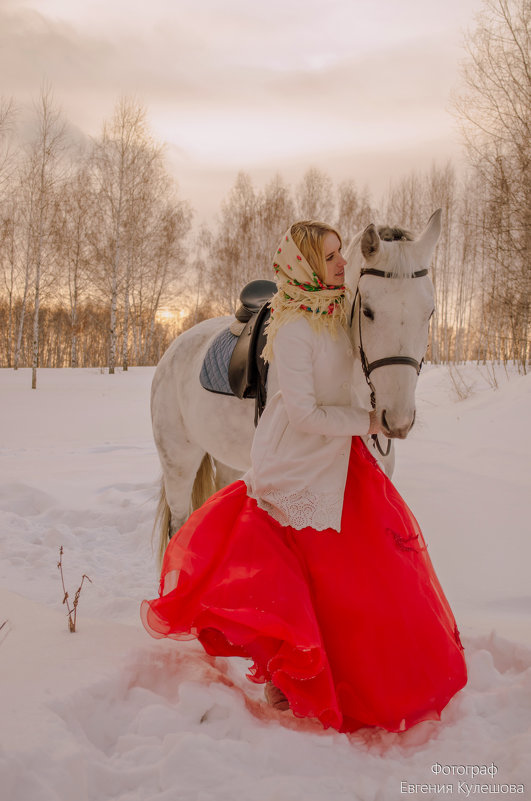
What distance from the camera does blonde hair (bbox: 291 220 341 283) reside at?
1849mm

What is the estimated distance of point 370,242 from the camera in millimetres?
1817

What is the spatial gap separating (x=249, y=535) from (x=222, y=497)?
0.78 ft

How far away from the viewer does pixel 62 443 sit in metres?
8.84

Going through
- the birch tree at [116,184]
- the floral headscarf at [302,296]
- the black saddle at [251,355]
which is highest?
the birch tree at [116,184]

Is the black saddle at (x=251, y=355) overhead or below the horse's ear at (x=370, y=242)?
below

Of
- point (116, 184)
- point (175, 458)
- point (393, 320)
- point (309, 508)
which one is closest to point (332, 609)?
point (309, 508)

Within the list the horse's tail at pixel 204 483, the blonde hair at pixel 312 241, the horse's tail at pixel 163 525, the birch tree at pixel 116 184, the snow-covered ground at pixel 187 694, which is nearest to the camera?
the snow-covered ground at pixel 187 694

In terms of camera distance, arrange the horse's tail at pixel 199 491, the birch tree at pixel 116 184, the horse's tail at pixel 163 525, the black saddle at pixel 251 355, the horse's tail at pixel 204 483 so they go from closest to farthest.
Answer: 1. the black saddle at pixel 251 355
2. the horse's tail at pixel 163 525
3. the horse's tail at pixel 199 491
4. the horse's tail at pixel 204 483
5. the birch tree at pixel 116 184

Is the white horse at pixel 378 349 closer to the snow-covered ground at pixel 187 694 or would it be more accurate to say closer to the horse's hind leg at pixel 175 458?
the horse's hind leg at pixel 175 458

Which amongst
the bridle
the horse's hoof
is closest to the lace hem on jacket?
the bridle

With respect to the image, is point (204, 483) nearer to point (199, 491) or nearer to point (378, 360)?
point (199, 491)

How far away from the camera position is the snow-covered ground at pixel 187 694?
1350mm

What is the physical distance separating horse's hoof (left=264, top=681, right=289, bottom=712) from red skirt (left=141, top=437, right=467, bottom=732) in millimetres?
61

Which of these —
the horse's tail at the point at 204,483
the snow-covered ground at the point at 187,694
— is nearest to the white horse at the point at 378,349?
the horse's tail at the point at 204,483
